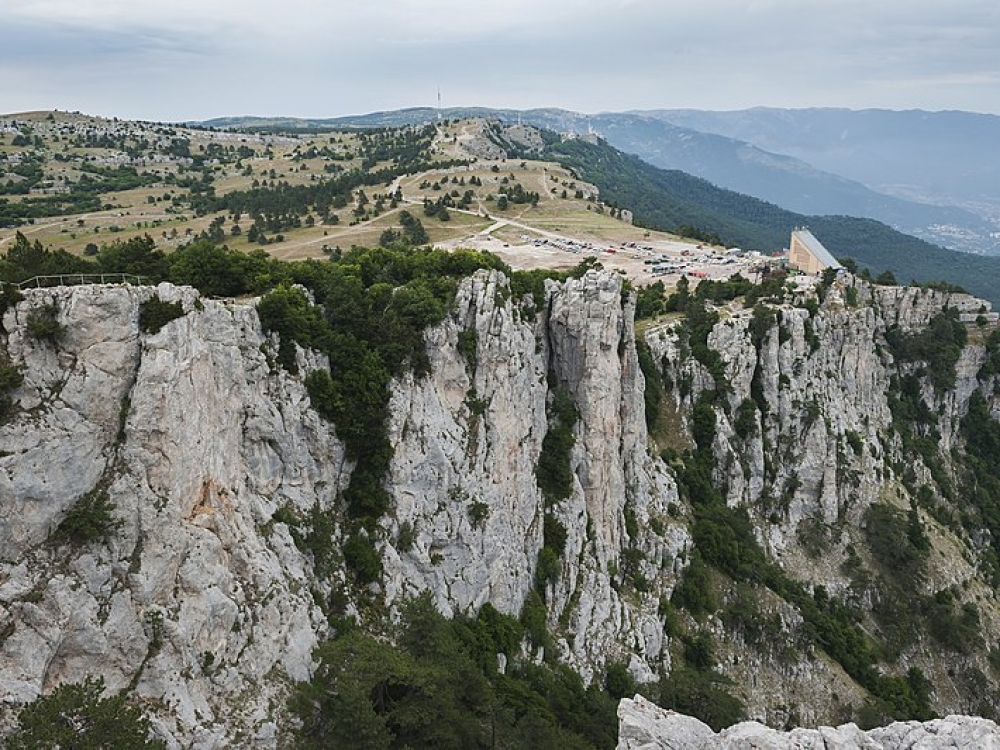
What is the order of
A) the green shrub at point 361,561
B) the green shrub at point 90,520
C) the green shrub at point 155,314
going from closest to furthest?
the green shrub at point 90,520 < the green shrub at point 155,314 < the green shrub at point 361,561

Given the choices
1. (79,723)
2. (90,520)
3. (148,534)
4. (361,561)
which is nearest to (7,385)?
(90,520)

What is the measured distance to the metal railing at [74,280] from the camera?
2503cm

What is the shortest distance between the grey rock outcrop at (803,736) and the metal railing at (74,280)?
2621 centimetres

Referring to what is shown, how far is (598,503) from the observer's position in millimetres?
48438

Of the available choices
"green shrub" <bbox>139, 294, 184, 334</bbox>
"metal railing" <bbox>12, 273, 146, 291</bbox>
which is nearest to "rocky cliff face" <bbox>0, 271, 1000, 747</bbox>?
"green shrub" <bbox>139, 294, 184, 334</bbox>

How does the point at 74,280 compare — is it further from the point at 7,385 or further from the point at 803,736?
the point at 803,736

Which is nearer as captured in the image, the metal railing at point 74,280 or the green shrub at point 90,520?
the green shrub at point 90,520

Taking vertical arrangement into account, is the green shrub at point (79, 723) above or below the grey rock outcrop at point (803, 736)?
above

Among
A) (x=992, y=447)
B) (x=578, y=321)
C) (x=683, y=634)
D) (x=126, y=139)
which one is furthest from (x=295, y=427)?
(x=126, y=139)

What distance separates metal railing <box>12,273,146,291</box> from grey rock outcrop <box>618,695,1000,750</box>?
26.2 m

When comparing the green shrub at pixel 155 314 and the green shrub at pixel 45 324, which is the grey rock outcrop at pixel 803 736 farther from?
the green shrub at pixel 45 324

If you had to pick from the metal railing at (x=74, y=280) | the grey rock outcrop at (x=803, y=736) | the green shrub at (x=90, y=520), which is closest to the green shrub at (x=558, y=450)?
the grey rock outcrop at (x=803, y=736)

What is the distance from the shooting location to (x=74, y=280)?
27.8 meters

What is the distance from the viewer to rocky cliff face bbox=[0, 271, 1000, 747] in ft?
74.8
